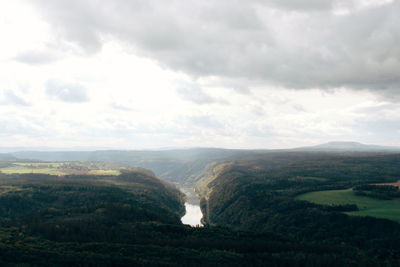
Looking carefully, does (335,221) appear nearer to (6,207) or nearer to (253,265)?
(253,265)

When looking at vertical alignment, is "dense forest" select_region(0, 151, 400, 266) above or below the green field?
below

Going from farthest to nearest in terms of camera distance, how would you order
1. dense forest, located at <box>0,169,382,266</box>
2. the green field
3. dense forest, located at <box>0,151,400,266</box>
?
the green field → dense forest, located at <box>0,151,400,266</box> → dense forest, located at <box>0,169,382,266</box>

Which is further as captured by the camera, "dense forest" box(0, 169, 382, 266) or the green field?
the green field

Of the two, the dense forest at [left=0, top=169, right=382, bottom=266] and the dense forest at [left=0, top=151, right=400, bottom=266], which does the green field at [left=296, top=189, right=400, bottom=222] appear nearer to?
the dense forest at [left=0, top=151, right=400, bottom=266]

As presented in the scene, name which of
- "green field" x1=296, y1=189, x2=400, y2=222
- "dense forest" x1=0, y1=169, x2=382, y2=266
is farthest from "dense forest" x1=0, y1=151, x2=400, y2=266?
"green field" x1=296, y1=189, x2=400, y2=222

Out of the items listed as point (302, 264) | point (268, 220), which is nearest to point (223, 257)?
point (302, 264)

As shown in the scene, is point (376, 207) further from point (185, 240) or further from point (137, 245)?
point (137, 245)

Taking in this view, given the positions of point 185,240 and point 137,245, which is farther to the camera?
point 185,240

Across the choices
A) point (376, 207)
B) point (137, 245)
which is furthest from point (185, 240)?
point (376, 207)

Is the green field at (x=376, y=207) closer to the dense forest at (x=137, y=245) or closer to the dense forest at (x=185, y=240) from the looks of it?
the dense forest at (x=185, y=240)

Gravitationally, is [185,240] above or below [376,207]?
below

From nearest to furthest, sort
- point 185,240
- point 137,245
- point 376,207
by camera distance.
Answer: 1. point 137,245
2. point 185,240
3. point 376,207
